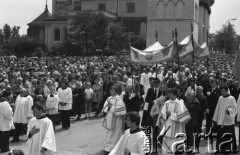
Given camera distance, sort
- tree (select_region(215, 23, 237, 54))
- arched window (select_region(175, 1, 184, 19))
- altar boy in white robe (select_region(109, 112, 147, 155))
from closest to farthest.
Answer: altar boy in white robe (select_region(109, 112, 147, 155)) → tree (select_region(215, 23, 237, 54)) → arched window (select_region(175, 1, 184, 19))

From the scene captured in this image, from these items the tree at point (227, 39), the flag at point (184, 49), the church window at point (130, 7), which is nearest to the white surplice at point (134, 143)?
the flag at point (184, 49)

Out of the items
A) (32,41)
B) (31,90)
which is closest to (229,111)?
(31,90)

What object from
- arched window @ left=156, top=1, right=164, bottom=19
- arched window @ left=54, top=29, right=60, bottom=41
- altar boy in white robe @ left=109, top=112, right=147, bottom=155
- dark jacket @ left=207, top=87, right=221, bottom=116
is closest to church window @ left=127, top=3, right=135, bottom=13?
arched window @ left=54, top=29, right=60, bottom=41

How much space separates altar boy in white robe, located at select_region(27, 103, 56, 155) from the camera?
9.14 m

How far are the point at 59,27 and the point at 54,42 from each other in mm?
2819

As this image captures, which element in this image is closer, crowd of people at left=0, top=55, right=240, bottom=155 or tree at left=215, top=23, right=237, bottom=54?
crowd of people at left=0, top=55, right=240, bottom=155

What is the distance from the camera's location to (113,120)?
12.8 m

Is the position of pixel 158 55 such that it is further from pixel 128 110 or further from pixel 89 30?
pixel 89 30

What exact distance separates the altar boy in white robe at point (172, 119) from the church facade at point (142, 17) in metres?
56.9

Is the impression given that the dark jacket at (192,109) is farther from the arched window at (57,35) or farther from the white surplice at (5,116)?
the arched window at (57,35)

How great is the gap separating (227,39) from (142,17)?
90.6 feet

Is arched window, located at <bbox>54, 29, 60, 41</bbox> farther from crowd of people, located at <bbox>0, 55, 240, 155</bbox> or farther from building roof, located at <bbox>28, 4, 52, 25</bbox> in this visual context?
crowd of people, located at <bbox>0, 55, 240, 155</bbox>

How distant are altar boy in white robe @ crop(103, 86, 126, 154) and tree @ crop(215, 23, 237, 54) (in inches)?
2021

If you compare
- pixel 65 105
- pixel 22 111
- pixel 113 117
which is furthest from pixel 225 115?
pixel 65 105
